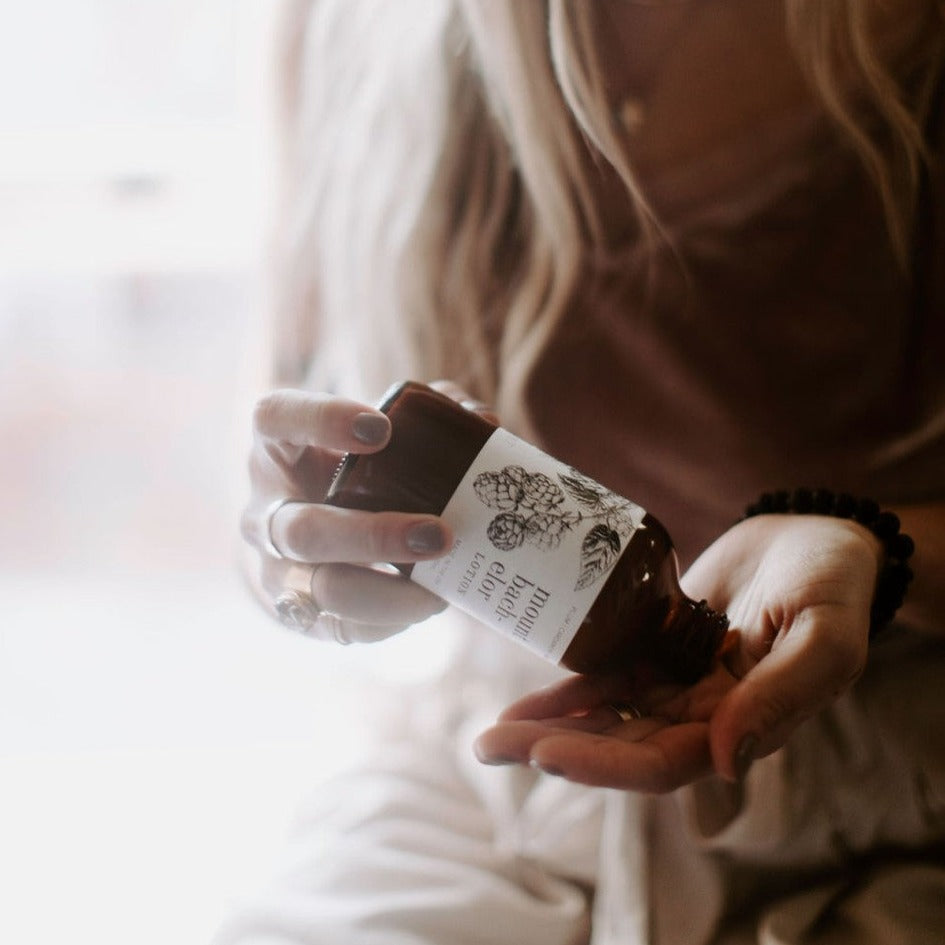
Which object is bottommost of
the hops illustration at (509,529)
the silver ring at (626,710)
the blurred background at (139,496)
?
the blurred background at (139,496)

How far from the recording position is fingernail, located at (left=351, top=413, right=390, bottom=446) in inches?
21.2

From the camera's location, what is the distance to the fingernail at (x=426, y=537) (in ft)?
1.68

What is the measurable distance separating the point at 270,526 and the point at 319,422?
0.32 feet

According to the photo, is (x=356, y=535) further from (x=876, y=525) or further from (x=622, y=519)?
(x=876, y=525)

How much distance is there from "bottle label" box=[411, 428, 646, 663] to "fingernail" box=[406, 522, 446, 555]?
0.01 m

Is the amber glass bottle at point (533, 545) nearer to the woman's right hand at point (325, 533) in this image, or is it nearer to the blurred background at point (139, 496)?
the woman's right hand at point (325, 533)

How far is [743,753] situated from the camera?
18.7 inches

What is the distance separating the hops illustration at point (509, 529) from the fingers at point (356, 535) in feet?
0.09

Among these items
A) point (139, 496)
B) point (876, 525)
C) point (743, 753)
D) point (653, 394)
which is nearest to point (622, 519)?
point (743, 753)

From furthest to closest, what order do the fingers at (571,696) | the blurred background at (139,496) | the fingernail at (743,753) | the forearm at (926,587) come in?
the blurred background at (139,496)
the forearm at (926,587)
the fingers at (571,696)
the fingernail at (743,753)

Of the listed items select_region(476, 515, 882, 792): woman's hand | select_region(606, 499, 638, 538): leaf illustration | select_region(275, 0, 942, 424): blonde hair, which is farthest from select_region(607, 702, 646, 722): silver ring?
select_region(275, 0, 942, 424): blonde hair

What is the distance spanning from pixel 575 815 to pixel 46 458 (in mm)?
1058

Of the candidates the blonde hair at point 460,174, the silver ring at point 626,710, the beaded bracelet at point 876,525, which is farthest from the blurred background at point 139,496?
the beaded bracelet at point 876,525

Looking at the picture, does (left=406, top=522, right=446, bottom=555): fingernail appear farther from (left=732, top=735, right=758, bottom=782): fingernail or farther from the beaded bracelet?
the beaded bracelet
